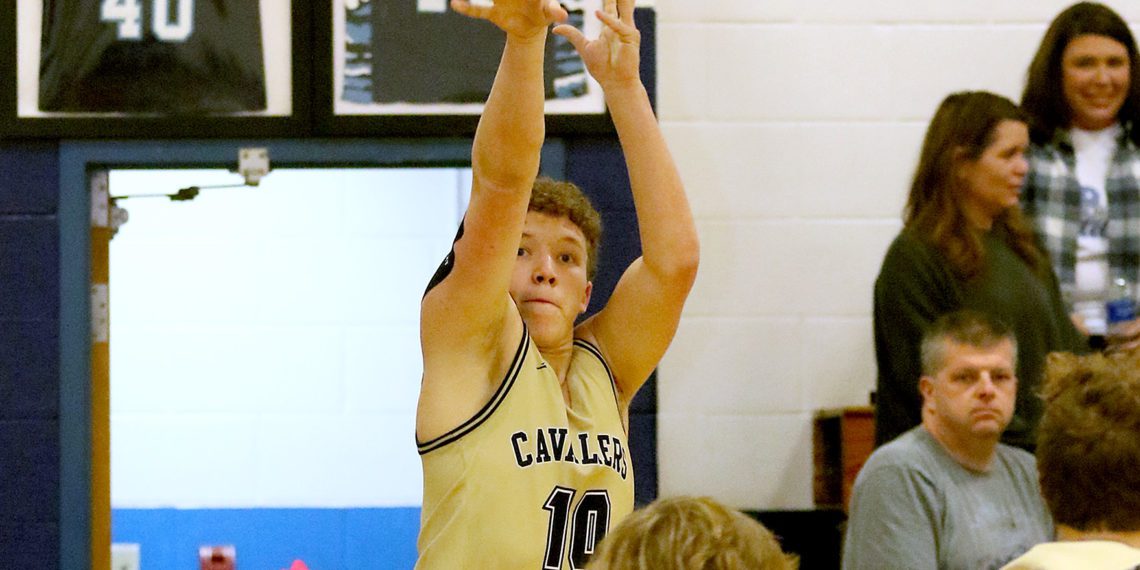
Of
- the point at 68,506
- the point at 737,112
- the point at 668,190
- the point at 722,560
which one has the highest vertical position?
the point at 737,112

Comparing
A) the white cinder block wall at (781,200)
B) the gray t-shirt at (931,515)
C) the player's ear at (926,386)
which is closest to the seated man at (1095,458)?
the gray t-shirt at (931,515)

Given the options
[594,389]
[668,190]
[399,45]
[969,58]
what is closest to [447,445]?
[594,389]

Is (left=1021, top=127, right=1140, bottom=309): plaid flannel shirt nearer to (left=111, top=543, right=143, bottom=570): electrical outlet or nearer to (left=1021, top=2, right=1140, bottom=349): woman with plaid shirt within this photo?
(left=1021, top=2, right=1140, bottom=349): woman with plaid shirt

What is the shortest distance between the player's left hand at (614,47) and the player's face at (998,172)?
1.73 m

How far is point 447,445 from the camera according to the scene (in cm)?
189

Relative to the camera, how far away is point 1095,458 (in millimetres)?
1823

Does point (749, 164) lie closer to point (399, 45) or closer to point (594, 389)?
point (399, 45)

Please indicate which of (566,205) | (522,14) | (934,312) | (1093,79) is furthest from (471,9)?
(1093,79)

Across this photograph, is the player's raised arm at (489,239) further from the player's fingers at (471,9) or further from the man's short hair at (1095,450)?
the man's short hair at (1095,450)

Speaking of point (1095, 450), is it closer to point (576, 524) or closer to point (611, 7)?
point (576, 524)

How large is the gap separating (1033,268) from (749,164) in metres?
0.96

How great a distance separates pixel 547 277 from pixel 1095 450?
75 cm

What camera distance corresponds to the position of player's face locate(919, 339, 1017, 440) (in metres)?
3.10

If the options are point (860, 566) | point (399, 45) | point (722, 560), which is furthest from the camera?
point (399, 45)
